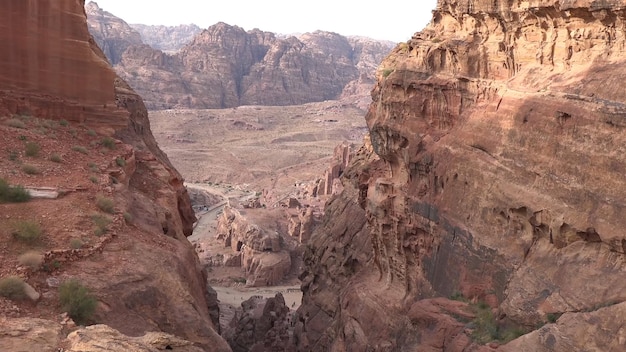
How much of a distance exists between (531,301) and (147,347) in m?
10.8

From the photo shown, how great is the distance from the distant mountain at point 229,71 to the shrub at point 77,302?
122930 mm

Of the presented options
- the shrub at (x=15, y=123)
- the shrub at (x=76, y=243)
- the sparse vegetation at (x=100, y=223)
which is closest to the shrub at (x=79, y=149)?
the shrub at (x=15, y=123)

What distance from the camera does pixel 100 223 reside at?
51.3 feet

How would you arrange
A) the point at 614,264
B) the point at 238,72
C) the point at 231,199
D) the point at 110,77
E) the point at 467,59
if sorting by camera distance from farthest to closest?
the point at 238,72 < the point at 231,199 < the point at 110,77 < the point at 467,59 < the point at 614,264

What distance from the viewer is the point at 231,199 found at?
78000 mm

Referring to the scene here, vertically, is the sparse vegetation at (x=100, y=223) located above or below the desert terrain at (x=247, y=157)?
above

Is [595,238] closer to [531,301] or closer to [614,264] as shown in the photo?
[614,264]

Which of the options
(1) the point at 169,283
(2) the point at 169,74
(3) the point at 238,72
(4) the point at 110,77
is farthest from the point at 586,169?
(3) the point at 238,72

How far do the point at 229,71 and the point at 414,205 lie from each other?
138m

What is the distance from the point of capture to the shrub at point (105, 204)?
16656 millimetres

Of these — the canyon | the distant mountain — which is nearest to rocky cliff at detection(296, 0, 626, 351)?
the canyon

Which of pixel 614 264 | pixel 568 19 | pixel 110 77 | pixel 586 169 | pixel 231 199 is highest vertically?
pixel 568 19

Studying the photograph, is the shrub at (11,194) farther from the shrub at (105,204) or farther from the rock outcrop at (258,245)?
the rock outcrop at (258,245)

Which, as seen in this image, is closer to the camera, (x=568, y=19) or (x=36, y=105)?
(x=568, y=19)
